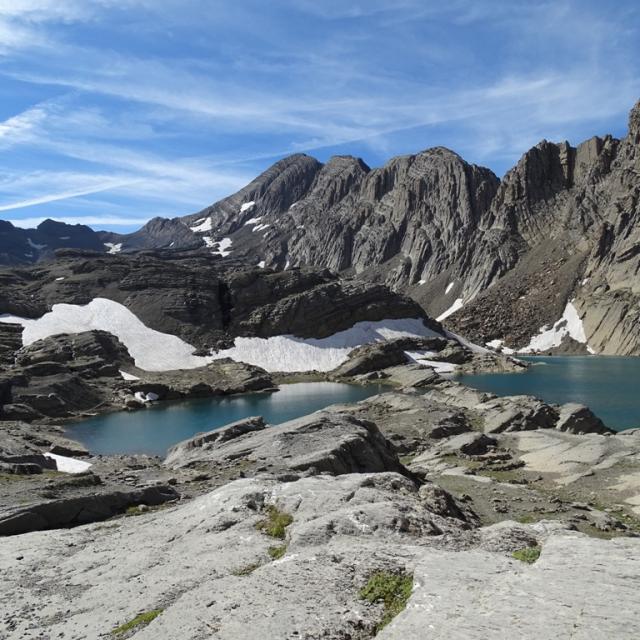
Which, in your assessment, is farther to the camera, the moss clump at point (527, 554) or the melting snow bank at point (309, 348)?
the melting snow bank at point (309, 348)

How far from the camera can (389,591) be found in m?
10.9

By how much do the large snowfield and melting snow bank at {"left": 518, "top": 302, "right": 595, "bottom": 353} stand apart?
58.9 m

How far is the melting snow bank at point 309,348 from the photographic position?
5108 inches

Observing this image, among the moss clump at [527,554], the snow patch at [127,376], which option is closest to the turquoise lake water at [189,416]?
the snow patch at [127,376]

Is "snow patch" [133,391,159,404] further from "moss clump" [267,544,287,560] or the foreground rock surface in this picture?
the foreground rock surface

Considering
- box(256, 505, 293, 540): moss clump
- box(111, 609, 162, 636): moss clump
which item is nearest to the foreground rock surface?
box(256, 505, 293, 540): moss clump

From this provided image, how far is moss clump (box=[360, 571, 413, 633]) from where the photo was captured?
10.3 meters

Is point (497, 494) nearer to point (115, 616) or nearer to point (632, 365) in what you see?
point (115, 616)

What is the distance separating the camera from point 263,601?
11.0 meters

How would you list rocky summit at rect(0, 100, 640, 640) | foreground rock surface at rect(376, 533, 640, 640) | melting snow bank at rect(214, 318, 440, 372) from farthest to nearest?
melting snow bank at rect(214, 318, 440, 372) < rocky summit at rect(0, 100, 640, 640) < foreground rock surface at rect(376, 533, 640, 640)

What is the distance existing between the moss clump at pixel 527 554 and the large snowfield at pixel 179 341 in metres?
108

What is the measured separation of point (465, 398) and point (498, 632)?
6924 centimetres

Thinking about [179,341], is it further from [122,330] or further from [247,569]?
[247,569]

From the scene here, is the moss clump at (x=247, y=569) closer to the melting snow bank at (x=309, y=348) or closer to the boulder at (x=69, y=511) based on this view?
the boulder at (x=69, y=511)
